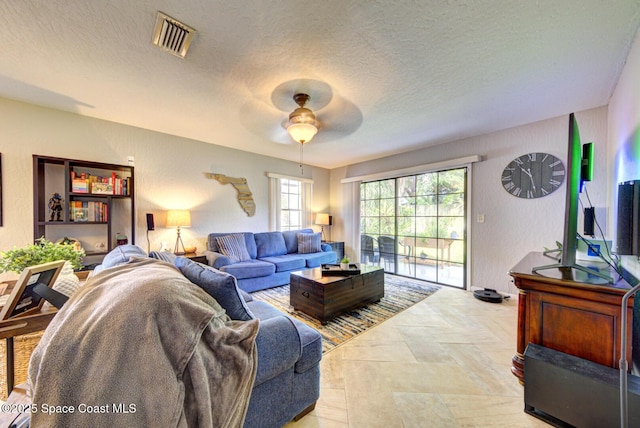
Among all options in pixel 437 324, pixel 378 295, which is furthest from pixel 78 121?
pixel 437 324

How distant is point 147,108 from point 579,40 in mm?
3979

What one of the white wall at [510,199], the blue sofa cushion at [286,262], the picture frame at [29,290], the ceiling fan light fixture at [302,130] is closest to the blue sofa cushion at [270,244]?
the blue sofa cushion at [286,262]

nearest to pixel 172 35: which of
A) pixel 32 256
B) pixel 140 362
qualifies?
pixel 32 256

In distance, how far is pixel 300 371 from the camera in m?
1.33

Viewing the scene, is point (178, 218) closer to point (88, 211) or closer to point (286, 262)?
point (88, 211)

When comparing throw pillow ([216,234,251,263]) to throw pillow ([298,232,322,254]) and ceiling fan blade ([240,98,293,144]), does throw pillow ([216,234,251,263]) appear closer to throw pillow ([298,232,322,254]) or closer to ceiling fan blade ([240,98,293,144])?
throw pillow ([298,232,322,254])

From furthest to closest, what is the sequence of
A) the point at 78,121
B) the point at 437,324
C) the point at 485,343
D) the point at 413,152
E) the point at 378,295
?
the point at 413,152
the point at 378,295
the point at 78,121
the point at 437,324
the point at 485,343

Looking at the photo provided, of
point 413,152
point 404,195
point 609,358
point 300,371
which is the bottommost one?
point 300,371

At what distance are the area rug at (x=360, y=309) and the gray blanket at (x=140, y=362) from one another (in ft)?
4.34

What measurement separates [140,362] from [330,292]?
1.87 m

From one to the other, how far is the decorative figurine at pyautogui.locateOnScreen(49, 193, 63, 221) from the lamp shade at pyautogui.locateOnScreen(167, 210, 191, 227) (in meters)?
1.09

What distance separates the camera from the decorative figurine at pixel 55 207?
274 cm

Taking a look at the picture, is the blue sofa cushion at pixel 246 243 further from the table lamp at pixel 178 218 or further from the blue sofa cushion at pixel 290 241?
the blue sofa cushion at pixel 290 241

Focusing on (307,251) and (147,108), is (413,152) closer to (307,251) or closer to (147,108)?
(307,251)
